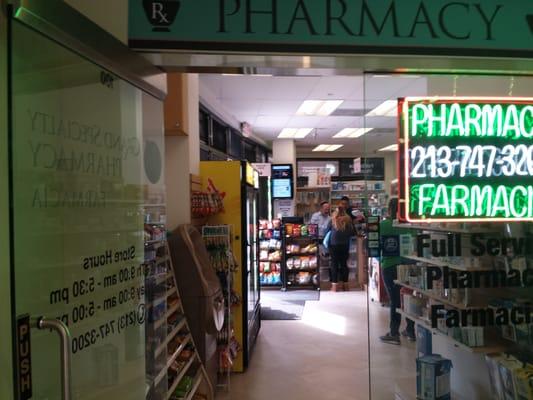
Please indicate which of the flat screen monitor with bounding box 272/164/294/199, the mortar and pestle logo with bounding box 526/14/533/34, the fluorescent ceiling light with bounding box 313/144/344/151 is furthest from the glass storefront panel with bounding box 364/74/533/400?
the fluorescent ceiling light with bounding box 313/144/344/151

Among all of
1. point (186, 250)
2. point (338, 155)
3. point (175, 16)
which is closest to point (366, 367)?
point (186, 250)

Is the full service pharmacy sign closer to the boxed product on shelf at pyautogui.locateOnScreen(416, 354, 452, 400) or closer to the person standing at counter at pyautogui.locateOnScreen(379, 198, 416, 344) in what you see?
the person standing at counter at pyautogui.locateOnScreen(379, 198, 416, 344)

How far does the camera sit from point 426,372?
3.12 meters

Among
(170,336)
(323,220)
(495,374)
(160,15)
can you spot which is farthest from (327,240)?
(160,15)

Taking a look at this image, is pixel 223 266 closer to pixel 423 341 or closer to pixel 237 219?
pixel 237 219

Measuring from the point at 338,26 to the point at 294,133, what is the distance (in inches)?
364

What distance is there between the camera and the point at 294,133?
1109 centimetres

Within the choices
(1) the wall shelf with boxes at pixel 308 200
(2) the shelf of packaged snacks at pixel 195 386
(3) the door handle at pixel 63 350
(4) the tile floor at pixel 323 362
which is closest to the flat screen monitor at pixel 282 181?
(1) the wall shelf with boxes at pixel 308 200

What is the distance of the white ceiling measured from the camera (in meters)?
2.43

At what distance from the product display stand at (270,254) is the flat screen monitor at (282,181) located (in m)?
1.85

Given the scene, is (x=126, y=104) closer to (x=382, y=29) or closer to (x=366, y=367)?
(x=382, y=29)

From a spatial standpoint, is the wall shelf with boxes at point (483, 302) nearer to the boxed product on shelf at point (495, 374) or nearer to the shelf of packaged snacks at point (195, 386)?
the boxed product on shelf at point (495, 374)

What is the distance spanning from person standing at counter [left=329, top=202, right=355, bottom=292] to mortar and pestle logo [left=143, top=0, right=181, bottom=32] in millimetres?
7387

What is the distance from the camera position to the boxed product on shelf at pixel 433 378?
10.2 feet
